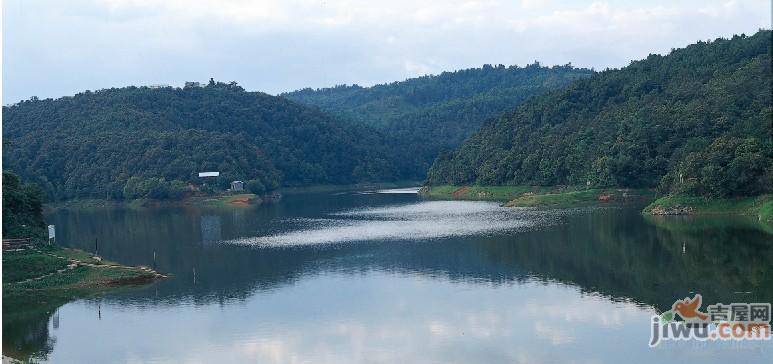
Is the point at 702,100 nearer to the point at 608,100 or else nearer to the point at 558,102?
the point at 608,100

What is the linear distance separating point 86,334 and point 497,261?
1222 inches

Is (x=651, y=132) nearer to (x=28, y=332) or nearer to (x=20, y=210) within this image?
(x=20, y=210)

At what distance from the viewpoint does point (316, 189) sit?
199125 millimetres

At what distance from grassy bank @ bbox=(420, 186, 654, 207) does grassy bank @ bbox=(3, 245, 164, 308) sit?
63964mm

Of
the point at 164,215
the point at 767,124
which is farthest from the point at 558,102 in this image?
the point at 164,215

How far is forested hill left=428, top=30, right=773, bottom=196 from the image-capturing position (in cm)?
8725

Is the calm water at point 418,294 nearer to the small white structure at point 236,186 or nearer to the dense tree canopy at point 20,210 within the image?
the dense tree canopy at point 20,210

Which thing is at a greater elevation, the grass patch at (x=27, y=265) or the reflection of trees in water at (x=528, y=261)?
the grass patch at (x=27, y=265)

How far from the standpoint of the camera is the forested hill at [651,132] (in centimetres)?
8725

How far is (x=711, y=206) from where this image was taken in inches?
3378

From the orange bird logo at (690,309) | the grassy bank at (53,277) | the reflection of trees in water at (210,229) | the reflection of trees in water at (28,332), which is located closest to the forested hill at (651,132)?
the orange bird logo at (690,309)

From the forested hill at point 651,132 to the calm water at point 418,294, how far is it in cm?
955

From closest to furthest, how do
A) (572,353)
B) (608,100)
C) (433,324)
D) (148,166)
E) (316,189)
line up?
(572,353)
(433,324)
(608,100)
(148,166)
(316,189)

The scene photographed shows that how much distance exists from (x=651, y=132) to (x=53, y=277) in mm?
82601
